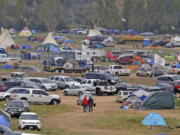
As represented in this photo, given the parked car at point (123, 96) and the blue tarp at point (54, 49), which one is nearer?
the parked car at point (123, 96)

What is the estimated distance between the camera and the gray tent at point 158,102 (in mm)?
40625

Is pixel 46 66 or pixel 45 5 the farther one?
pixel 45 5

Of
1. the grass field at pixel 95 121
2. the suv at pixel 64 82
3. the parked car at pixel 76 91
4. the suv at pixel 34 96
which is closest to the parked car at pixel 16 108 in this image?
the grass field at pixel 95 121

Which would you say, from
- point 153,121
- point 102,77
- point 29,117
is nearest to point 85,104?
point 153,121

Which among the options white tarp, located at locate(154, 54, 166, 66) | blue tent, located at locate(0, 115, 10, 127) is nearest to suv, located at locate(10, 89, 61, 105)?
blue tent, located at locate(0, 115, 10, 127)

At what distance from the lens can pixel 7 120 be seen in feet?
103

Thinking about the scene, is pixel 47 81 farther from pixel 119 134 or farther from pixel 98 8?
pixel 98 8

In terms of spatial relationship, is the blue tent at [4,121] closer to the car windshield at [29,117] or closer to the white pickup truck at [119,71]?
the car windshield at [29,117]

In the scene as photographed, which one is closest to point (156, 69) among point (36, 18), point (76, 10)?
point (36, 18)

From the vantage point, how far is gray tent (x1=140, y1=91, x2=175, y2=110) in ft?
133

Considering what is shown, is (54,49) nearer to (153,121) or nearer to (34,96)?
(34,96)

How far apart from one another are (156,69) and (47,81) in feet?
50.4

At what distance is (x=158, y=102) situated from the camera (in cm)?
4072

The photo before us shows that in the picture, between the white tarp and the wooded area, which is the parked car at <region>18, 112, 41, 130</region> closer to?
the white tarp
